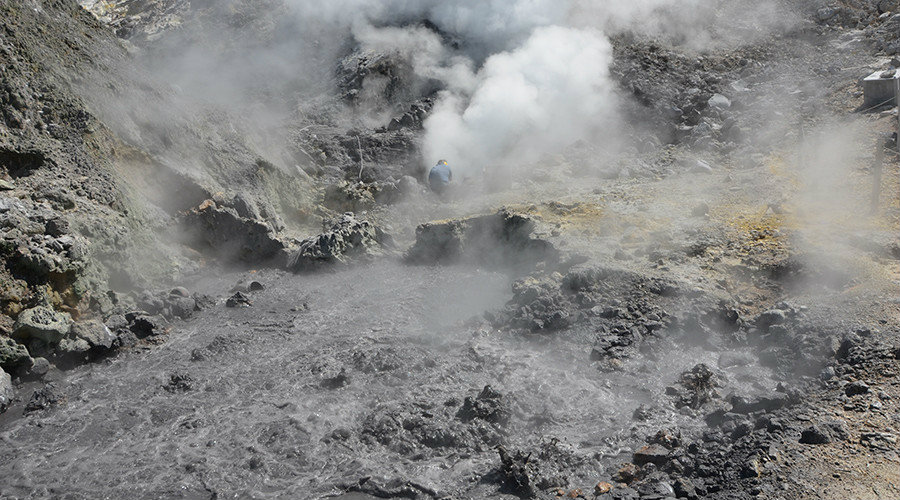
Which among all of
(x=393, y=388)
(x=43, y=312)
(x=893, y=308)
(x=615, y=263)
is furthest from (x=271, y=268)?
(x=893, y=308)

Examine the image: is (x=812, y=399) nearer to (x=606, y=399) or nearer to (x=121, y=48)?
(x=606, y=399)

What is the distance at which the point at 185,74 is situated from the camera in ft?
44.7

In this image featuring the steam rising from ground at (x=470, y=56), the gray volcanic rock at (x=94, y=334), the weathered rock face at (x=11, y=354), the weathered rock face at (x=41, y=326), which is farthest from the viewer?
the steam rising from ground at (x=470, y=56)

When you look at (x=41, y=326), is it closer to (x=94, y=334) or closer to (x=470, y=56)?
(x=94, y=334)

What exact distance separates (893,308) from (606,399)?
302cm

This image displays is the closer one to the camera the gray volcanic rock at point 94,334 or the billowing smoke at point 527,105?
the gray volcanic rock at point 94,334

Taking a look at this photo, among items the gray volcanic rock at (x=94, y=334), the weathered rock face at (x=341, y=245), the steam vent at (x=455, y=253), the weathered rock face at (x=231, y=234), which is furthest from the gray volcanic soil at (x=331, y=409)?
the weathered rock face at (x=231, y=234)

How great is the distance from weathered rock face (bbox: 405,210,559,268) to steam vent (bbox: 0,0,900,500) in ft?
0.12

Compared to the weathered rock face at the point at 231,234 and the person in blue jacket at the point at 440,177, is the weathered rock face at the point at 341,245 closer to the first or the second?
the weathered rock face at the point at 231,234

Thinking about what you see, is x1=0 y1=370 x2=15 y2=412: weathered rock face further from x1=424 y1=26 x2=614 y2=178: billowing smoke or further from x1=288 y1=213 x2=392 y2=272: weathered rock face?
x1=424 y1=26 x2=614 y2=178: billowing smoke

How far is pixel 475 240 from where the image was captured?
9.47 metres

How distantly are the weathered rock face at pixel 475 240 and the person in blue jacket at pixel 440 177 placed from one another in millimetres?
1868

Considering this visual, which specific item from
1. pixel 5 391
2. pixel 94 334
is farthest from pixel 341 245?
pixel 5 391

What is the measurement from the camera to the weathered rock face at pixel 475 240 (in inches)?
362
